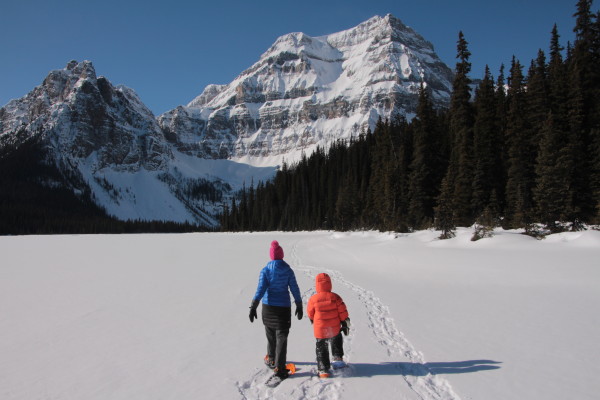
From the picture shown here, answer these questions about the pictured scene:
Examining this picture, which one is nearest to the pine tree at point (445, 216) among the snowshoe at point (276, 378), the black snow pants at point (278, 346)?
the black snow pants at point (278, 346)

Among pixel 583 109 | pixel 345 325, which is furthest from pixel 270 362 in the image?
pixel 583 109

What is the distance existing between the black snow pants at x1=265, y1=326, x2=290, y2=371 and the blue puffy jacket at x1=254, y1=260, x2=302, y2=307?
1.45 feet

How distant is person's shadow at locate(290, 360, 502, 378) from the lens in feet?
18.1

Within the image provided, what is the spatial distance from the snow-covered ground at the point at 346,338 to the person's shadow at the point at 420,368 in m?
0.03

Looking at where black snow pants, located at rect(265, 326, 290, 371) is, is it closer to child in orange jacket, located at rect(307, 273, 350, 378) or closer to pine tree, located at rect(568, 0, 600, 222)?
child in orange jacket, located at rect(307, 273, 350, 378)

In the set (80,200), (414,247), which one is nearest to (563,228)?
(414,247)

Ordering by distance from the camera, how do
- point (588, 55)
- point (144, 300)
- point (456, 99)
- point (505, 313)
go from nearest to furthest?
1. point (505, 313)
2. point (144, 300)
3. point (588, 55)
4. point (456, 99)

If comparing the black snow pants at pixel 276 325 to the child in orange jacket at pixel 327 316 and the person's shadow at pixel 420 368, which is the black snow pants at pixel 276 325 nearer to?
the child in orange jacket at pixel 327 316

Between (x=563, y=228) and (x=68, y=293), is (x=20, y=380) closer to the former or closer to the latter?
(x=68, y=293)

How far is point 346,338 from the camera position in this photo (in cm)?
727

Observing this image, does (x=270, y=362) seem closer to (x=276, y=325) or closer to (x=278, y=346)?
(x=278, y=346)

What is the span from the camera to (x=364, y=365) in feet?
19.3

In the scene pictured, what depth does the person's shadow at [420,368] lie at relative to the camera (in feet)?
18.1

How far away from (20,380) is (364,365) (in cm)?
539
